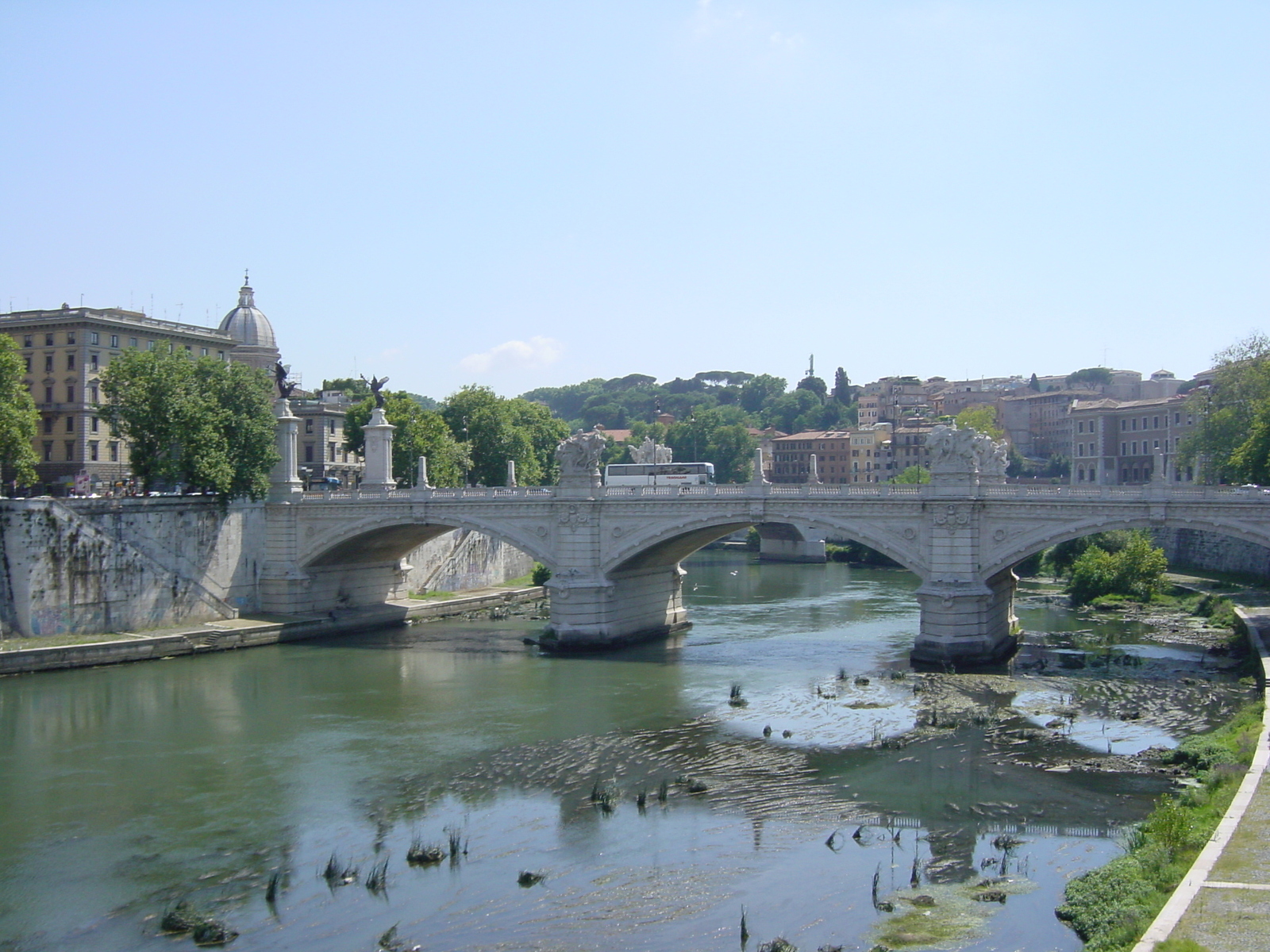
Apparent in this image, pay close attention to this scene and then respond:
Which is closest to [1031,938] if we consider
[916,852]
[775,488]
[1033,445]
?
[916,852]

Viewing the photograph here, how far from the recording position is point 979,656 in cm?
3875

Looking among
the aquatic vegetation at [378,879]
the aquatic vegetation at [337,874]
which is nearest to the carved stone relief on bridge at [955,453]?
the aquatic vegetation at [378,879]

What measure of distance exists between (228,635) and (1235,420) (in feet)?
154

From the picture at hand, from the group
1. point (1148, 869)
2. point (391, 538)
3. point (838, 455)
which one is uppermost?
point (838, 455)

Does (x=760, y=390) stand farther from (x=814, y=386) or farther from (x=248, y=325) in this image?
(x=248, y=325)

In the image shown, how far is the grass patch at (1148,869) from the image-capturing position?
53.6 feet

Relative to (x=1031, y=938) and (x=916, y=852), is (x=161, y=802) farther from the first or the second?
(x=1031, y=938)

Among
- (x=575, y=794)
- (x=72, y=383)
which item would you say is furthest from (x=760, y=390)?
(x=575, y=794)

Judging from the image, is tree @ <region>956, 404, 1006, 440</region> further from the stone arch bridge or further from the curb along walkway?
the curb along walkway

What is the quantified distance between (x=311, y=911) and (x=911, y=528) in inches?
1008

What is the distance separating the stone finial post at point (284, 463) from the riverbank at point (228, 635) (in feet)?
16.7

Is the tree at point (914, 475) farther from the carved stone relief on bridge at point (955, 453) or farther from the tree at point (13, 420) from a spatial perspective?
the tree at point (13, 420)

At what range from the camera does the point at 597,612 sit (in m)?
44.7

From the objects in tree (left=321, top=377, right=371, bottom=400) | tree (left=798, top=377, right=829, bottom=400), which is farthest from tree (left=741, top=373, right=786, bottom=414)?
tree (left=321, top=377, right=371, bottom=400)
